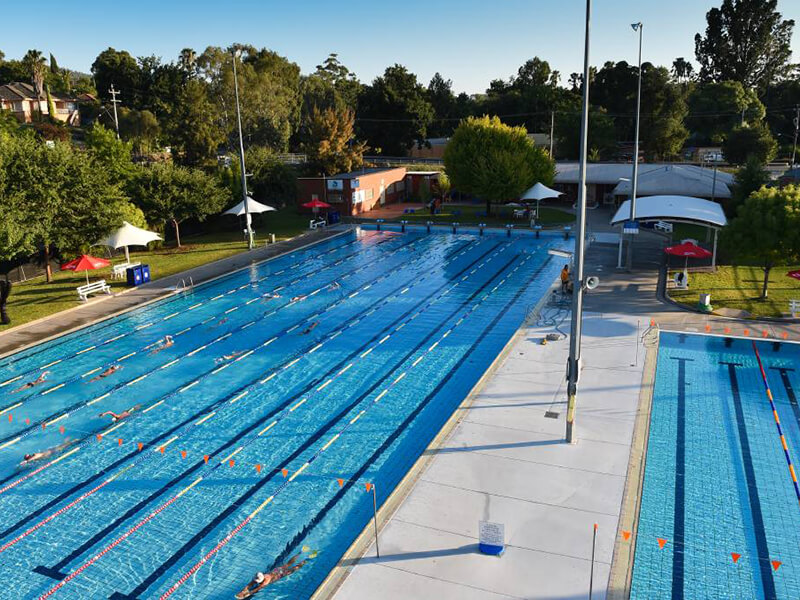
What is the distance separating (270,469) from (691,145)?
8301 centimetres

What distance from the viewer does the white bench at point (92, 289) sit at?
87.4 ft

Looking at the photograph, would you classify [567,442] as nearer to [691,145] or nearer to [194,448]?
[194,448]

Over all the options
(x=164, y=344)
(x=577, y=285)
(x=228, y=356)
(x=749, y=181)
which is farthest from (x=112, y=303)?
(x=749, y=181)

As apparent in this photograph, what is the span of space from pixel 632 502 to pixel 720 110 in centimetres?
7915

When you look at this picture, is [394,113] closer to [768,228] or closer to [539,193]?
[539,193]

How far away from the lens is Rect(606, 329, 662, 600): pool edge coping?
921cm

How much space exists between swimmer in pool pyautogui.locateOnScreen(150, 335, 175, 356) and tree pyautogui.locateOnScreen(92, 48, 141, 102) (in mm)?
85482

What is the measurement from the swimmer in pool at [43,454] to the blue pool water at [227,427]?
14 cm

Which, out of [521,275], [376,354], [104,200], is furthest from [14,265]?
[521,275]

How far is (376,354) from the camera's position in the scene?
67.8 feet

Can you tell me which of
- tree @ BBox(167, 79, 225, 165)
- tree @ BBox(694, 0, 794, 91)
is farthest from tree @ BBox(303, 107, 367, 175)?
tree @ BBox(694, 0, 794, 91)

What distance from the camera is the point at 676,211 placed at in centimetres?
2820

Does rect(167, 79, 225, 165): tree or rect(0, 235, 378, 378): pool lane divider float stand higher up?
rect(167, 79, 225, 165): tree

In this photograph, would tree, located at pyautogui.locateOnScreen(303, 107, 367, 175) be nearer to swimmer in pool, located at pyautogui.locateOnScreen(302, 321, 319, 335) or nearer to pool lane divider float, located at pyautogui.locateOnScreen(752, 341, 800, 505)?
swimmer in pool, located at pyautogui.locateOnScreen(302, 321, 319, 335)
